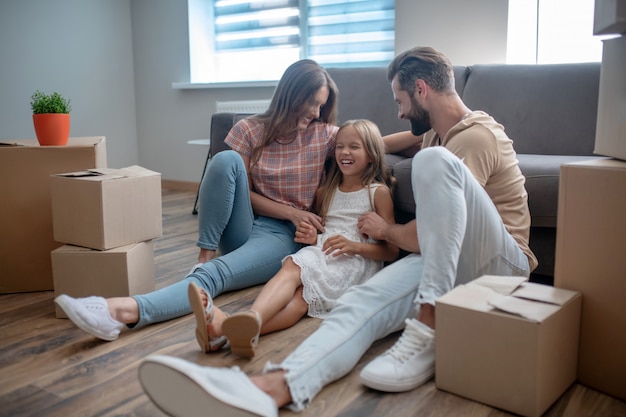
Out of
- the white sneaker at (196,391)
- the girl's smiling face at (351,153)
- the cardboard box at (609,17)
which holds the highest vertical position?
the cardboard box at (609,17)

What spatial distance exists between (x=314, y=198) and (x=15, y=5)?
2.83 meters

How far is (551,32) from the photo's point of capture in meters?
3.05

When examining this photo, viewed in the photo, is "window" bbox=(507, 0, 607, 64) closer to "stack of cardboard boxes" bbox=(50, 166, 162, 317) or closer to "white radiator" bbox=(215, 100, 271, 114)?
"white radiator" bbox=(215, 100, 271, 114)

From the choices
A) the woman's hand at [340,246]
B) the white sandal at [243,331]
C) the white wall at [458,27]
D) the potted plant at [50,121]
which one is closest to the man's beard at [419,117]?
the woman's hand at [340,246]

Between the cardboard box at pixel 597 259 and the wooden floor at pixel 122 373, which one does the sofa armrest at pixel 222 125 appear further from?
the cardboard box at pixel 597 259

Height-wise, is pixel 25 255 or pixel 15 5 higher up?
pixel 15 5

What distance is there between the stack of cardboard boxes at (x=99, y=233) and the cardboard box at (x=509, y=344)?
1.00 m

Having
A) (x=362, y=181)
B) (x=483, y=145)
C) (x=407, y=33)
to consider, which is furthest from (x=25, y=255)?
(x=407, y=33)

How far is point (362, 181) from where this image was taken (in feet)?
6.31

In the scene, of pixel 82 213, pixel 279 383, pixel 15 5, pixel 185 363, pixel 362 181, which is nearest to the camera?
pixel 185 363

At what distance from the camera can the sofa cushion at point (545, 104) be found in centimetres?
231

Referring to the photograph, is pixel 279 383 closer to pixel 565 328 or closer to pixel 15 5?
pixel 565 328

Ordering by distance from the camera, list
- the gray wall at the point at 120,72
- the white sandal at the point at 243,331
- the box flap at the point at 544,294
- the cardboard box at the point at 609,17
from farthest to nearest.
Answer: the gray wall at the point at 120,72 < the white sandal at the point at 243,331 < the box flap at the point at 544,294 < the cardboard box at the point at 609,17

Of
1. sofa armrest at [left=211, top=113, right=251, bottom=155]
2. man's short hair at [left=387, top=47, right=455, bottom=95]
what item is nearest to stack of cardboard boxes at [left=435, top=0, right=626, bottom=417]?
man's short hair at [left=387, top=47, right=455, bottom=95]
